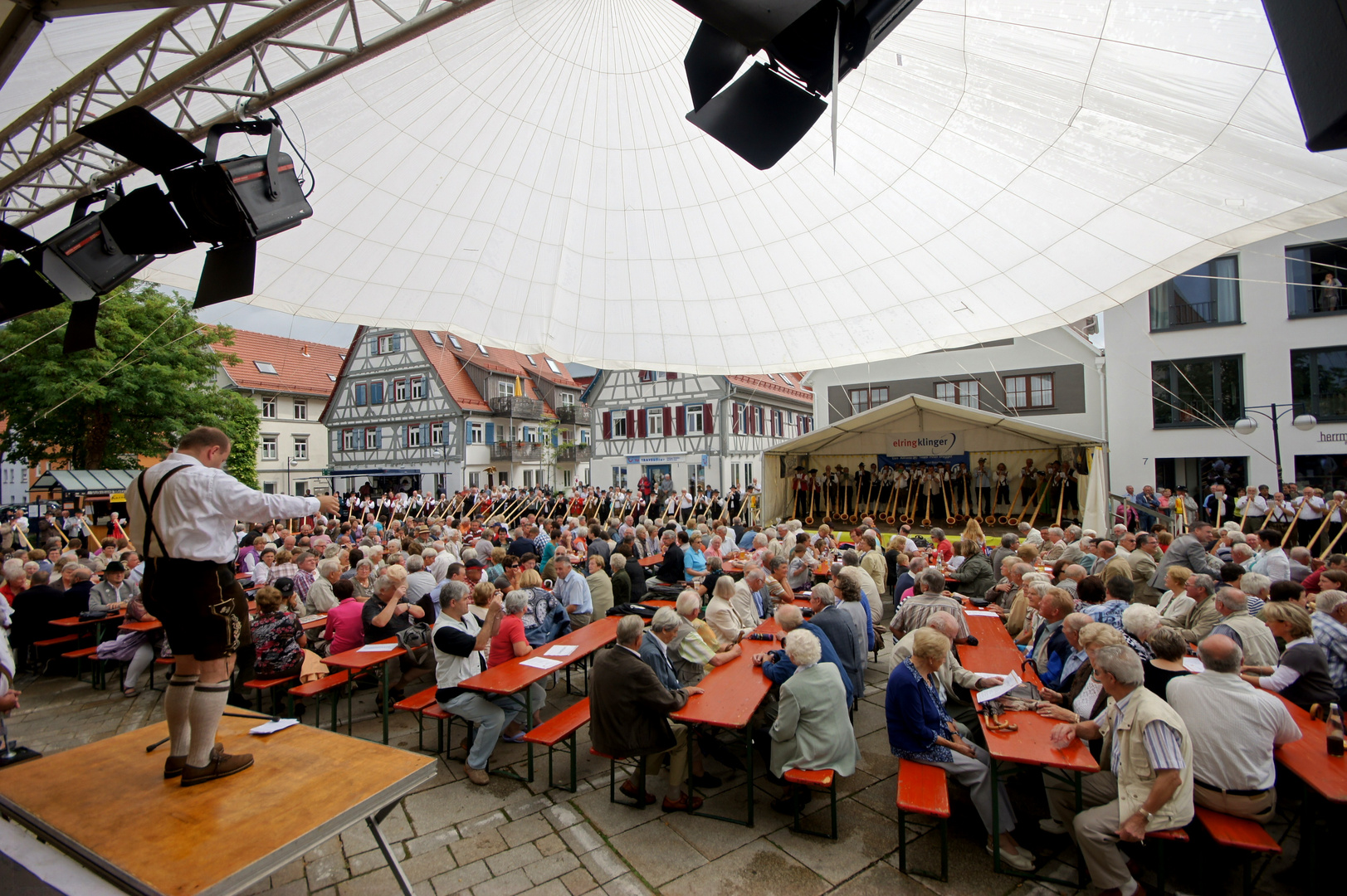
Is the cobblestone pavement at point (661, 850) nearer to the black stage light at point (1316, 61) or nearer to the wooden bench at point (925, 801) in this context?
the wooden bench at point (925, 801)

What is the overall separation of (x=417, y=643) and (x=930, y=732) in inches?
178

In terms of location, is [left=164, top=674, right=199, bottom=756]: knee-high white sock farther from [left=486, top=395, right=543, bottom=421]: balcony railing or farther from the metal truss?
[left=486, top=395, right=543, bottom=421]: balcony railing

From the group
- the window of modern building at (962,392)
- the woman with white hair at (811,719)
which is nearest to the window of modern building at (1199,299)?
the window of modern building at (962,392)

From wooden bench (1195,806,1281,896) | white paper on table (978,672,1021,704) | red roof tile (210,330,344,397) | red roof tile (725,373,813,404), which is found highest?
red roof tile (210,330,344,397)

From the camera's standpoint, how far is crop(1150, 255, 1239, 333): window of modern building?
57.1ft

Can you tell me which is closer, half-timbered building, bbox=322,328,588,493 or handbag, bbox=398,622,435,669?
handbag, bbox=398,622,435,669

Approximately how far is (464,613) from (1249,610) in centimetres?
655

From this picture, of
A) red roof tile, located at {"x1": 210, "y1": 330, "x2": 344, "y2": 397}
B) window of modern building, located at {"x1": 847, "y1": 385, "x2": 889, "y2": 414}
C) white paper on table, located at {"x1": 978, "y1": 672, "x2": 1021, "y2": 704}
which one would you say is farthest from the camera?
red roof tile, located at {"x1": 210, "y1": 330, "x2": 344, "y2": 397}

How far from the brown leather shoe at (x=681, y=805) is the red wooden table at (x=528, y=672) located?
1035 millimetres

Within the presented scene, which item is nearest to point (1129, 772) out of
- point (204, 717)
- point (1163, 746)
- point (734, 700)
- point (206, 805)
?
point (1163, 746)

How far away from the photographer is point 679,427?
2875 centimetres

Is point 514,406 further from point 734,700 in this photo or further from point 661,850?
point 661,850

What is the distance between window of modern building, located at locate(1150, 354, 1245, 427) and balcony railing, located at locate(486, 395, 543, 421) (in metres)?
26.9

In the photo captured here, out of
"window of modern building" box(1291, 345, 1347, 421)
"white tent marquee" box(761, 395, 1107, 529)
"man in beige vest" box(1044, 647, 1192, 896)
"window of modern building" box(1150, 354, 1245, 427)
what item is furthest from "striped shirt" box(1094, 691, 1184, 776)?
"window of modern building" box(1291, 345, 1347, 421)
